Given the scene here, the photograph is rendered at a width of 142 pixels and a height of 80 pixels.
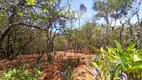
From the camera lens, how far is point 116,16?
32875 mm

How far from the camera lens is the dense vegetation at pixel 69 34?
8.83 feet

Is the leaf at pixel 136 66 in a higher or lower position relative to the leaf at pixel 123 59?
lower

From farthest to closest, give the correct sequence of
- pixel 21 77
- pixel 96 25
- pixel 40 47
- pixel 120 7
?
pixel 96 25
pixel 40 47
pixel 120 7
pixel 21 77

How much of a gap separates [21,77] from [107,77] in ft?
10.4

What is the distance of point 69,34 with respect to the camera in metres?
13.5

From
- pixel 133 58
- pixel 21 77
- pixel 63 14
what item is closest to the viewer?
pixel 133 58

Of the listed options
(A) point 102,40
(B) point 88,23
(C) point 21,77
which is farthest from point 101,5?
(C) point 21,77

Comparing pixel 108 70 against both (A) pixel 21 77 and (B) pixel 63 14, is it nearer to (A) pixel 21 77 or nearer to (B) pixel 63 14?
(A) pixel 21 77

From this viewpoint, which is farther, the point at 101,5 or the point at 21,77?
the point at 101,5

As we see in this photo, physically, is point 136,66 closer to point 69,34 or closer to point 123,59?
point 123,59

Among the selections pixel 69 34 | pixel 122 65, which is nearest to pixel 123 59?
pixel 122 65

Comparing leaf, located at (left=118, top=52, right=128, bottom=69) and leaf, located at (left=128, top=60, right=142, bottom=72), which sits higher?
leaf, located at (left=118, top=52, right=128, bottom=69)

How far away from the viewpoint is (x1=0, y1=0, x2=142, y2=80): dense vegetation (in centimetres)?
269

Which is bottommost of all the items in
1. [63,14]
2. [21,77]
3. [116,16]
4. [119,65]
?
[21,77]
